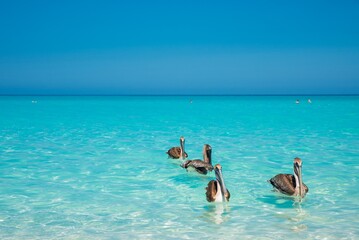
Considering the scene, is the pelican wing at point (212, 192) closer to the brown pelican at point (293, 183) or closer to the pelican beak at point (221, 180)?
the pelican beak at point (221, 180)

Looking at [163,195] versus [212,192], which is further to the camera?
[163,195]

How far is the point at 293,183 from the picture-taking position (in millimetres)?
9211

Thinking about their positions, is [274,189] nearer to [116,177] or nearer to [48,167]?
[116,177]

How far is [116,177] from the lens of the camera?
1160cm

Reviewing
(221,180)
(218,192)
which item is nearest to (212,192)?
(218,192)

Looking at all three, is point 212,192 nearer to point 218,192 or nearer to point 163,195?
point 218,192

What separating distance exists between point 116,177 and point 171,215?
3.92 meters

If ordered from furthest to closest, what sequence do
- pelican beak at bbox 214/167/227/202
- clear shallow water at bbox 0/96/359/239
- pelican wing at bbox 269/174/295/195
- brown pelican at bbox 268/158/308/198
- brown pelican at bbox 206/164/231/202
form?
pelican wing at bbox 269/174/295/195 → brown pelican at bbox 268/158/308/198 → brown pelican at bbox 206/164/231/202 → pelican beak at bbox 214/167/227/202 → clear shallow water at bbox 0/96/359/239

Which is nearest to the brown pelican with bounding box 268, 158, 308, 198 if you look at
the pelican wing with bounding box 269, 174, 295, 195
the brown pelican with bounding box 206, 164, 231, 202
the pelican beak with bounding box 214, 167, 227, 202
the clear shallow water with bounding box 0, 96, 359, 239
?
the pelican wing with bounding box 269, 174, 295, 195

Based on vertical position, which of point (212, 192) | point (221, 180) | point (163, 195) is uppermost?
point (221, 180)

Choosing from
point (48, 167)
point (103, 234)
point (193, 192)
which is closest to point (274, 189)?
point (193, 192)

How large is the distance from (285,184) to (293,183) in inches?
8.0

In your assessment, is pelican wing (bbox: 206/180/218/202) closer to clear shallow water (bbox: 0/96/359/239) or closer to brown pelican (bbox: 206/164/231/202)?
brown pelican (bbox: 206/164/231/202)

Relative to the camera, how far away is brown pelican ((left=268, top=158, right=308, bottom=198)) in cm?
873
